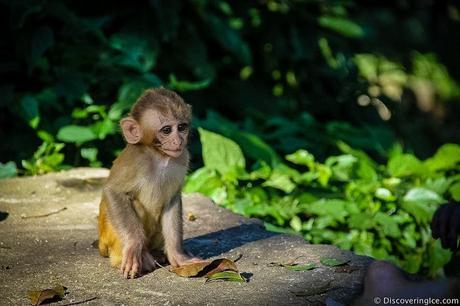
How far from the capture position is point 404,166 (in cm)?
662

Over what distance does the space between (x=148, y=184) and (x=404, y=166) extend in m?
3.19

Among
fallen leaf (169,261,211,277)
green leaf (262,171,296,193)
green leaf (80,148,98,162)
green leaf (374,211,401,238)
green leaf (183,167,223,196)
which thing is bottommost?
green leaf (374,211,401,238)

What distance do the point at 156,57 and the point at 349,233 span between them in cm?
302

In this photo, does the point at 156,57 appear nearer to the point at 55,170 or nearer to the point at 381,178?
the point at 55,170

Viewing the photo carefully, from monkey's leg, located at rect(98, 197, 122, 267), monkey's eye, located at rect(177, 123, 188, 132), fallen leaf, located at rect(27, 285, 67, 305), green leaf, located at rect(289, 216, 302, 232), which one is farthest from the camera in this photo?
green leaf, located at rect(289, 216, 302, 232)

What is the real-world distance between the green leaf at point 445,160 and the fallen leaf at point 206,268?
333cm

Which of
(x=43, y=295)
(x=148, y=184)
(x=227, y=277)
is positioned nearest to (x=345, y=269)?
(x=227, y=277)

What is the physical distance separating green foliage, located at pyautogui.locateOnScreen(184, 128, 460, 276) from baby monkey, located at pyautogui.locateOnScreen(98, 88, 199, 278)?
50.0 inches

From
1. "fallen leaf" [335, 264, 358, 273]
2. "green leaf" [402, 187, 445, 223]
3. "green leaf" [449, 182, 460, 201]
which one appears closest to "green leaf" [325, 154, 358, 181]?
"green leaf" [402, 187, 445, 223]

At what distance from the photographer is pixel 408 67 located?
11.8 meters

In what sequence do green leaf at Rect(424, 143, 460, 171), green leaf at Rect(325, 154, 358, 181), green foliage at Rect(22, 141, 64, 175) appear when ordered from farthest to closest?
green leaf at Rect(424, 143, 460, 171)
green leaf at Rect(325, 154, 358, 181)
green foliage at Rect(22, 141, 64, 175)

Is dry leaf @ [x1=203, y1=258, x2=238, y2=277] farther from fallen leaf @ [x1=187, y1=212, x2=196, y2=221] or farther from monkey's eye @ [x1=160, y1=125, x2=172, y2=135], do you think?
fallen leaf @ [x1=187, y1=212, x2=196, y2=221]

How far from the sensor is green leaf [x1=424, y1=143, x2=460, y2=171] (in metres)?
6.68

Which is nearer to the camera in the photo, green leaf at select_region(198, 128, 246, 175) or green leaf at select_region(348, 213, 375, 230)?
green leaf at select_region(348, 213, 375, 230)
